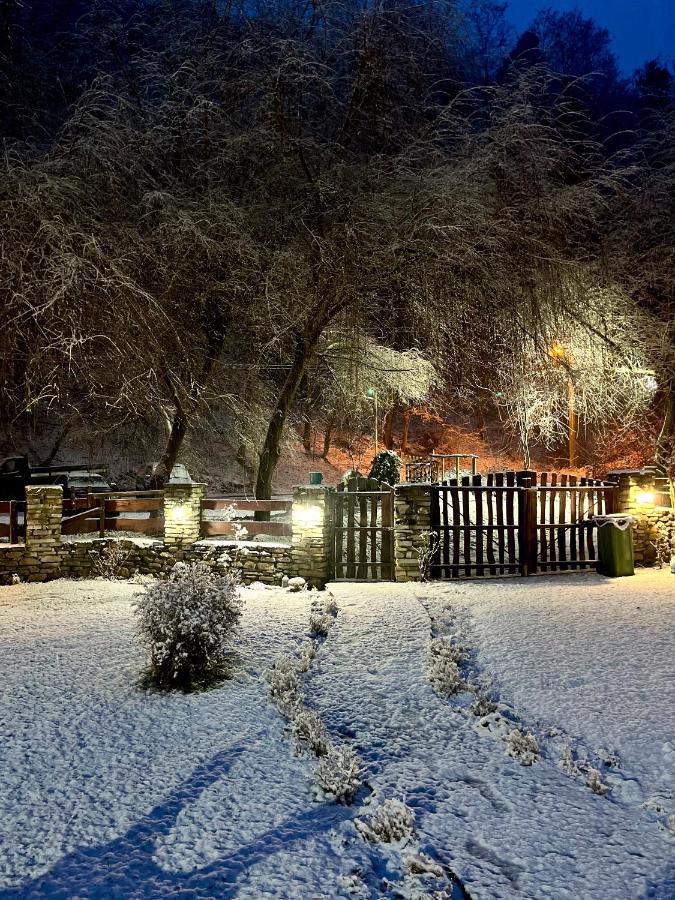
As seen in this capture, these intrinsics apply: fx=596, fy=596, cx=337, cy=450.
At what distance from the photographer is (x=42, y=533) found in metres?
9.88

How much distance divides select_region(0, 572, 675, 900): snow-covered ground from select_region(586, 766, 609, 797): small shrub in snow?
4 cm

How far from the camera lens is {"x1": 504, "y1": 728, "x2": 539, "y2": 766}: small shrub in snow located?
12.9 ft

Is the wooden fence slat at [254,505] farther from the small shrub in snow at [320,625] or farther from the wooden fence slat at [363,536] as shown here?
the small shrub in snow at [320,625]

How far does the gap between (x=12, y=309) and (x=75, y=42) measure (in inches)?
324

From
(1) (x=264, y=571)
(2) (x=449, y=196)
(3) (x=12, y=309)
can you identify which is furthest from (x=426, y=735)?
(2) (x=449, y=196)

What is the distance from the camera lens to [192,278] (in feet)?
38.3

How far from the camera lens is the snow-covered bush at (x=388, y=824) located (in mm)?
3205

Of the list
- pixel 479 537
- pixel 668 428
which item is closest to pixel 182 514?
pixel 479 537

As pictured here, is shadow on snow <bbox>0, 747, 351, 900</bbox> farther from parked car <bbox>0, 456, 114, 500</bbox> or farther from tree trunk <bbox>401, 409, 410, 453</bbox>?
tree trunk <bbox>401, 409, 410, 453</bbox>

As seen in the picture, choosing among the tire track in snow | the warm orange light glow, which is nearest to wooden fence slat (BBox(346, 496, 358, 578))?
the tire track in snow

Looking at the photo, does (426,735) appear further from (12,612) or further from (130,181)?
(130,181)

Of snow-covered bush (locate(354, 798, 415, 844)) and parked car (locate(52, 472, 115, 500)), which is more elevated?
parked car (locate(52, 472, 115, 500))

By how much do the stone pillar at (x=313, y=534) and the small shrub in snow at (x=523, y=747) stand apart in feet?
16.5

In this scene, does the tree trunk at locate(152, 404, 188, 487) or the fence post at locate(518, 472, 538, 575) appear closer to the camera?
the fence post at locate(518, 472, 538, 575)
